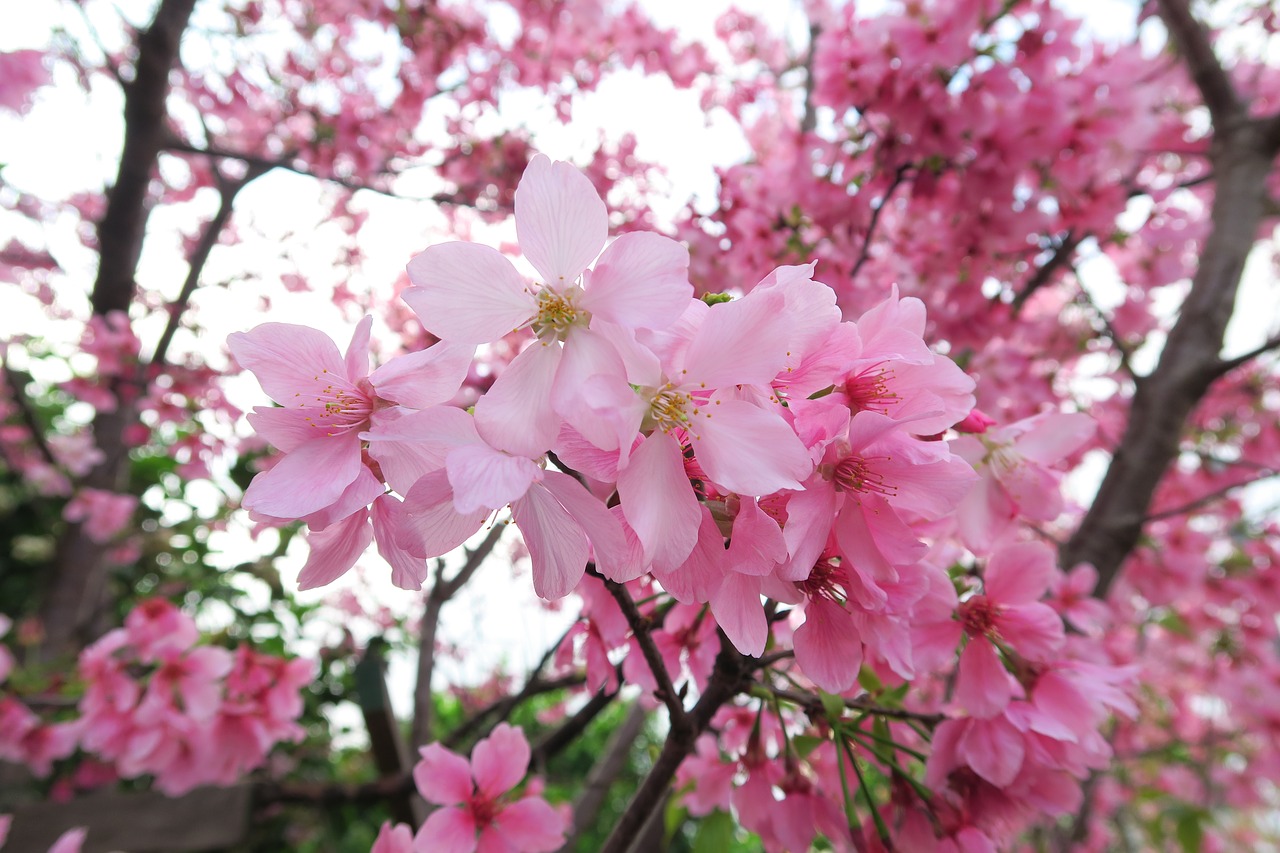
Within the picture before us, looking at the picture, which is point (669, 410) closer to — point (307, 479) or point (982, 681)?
point (307, 479)

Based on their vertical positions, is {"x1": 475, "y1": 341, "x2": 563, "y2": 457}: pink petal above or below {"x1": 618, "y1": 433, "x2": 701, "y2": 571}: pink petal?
above

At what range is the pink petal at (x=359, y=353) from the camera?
559 millimetres

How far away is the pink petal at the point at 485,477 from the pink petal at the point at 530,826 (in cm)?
53

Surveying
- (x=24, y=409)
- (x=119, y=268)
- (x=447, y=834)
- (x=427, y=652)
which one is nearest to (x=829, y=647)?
(x=447, y=834)

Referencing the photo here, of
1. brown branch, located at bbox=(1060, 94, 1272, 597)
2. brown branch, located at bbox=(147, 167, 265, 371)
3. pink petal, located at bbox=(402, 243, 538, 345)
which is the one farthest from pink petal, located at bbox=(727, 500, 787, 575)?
brown branch, located at bbox=(147, 167, 265, 371)

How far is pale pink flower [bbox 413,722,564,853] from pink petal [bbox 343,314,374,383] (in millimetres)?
475

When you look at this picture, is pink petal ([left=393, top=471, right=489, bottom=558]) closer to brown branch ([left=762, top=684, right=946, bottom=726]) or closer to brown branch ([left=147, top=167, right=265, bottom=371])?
brown branch ([left=762, top=684, right=946, bottom=726])

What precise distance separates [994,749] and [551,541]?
0.50 m

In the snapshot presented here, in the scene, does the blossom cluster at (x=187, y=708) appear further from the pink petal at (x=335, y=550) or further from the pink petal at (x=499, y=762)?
the pink petal at (x=335, y=550)

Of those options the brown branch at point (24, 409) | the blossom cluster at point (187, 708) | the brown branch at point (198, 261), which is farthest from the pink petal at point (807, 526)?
the brown branch at point (198, 261)

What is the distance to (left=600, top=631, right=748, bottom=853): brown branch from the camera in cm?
66

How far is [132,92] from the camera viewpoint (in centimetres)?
241

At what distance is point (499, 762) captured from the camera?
32.0 inches

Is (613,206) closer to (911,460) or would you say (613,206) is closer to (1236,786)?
(911,460)
